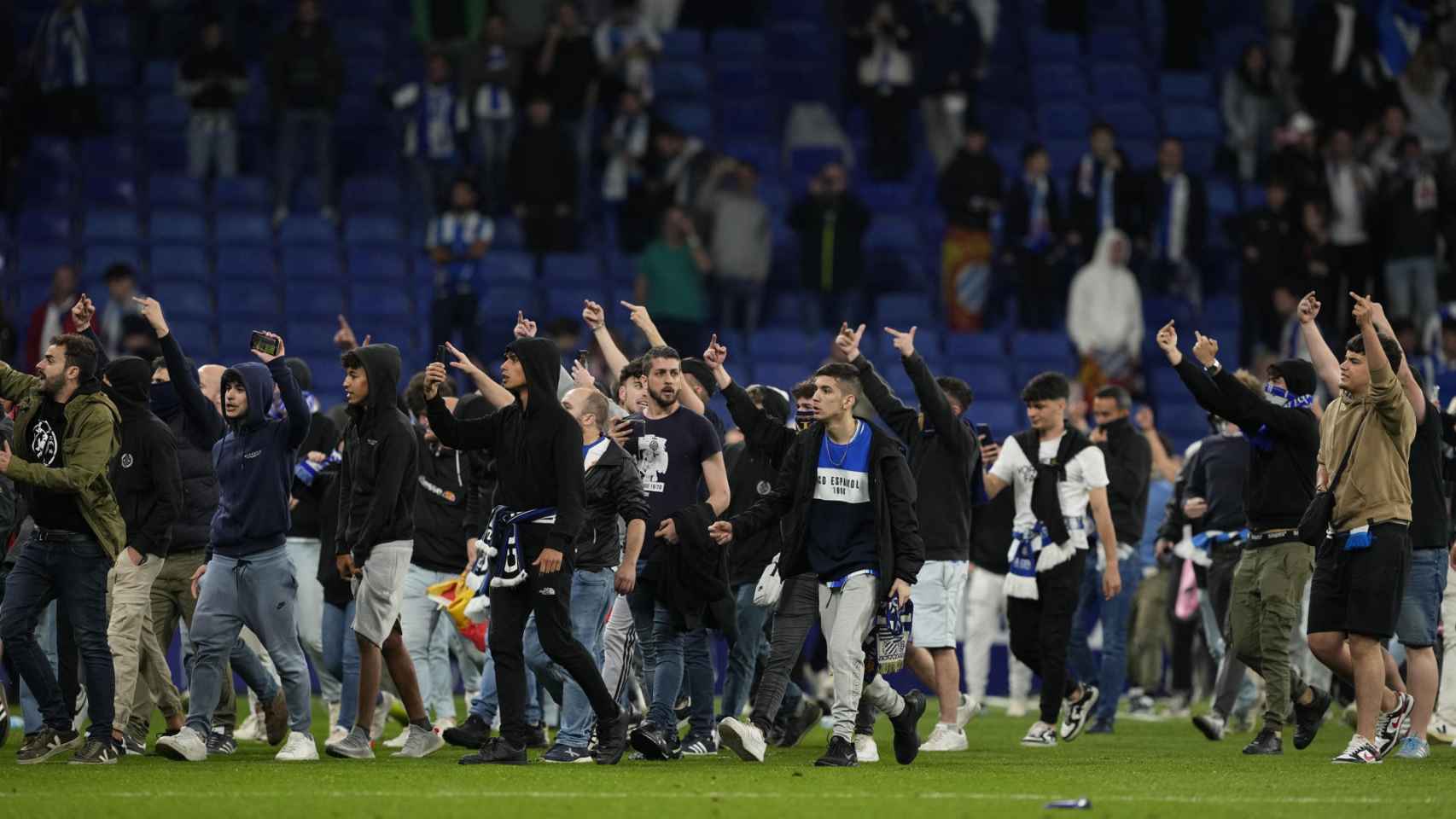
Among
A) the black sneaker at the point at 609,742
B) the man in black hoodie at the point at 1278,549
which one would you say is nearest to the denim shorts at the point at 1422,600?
the man in black hoodie at the point at 1278,549

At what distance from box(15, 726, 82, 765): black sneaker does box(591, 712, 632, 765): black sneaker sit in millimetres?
2812

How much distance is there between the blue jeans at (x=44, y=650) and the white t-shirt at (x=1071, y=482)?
19.7 feet

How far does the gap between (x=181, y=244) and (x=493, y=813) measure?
15.0 metres

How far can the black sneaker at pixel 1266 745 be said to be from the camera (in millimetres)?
12164

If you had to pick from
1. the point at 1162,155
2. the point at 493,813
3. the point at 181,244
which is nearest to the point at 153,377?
the point at 493,813

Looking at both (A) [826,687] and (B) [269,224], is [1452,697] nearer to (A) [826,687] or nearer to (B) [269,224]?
(A) [826,687]

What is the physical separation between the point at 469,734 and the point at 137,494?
2.18 m

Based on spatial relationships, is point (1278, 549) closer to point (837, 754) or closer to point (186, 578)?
point (837, 754)

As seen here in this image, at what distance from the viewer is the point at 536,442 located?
10602mm

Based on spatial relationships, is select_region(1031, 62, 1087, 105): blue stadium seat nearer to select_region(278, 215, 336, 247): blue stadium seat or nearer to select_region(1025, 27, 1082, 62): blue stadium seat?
select_region(1025, 27, 1082, 62): blue stadium seat

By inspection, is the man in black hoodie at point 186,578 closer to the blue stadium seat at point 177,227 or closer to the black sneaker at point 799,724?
the black sneaker at point 799,724

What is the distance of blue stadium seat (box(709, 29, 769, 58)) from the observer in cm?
2503

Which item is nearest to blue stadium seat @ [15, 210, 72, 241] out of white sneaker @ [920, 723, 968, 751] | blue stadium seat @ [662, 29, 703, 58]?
blue stadium seat @ [662, 29, 703, 58]

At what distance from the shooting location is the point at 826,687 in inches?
634
